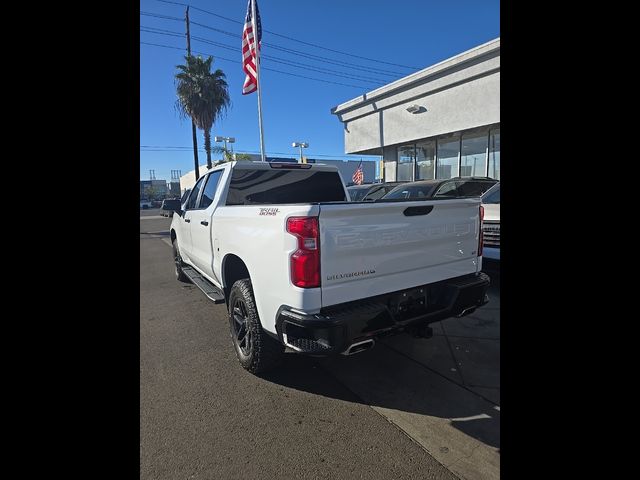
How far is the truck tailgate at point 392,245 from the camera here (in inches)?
94.2

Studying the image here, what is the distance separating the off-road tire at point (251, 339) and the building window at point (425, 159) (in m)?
13.7

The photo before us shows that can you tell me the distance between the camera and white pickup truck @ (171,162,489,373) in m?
2.35

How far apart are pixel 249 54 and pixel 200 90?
8924mm

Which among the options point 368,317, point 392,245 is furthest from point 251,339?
point 392,245

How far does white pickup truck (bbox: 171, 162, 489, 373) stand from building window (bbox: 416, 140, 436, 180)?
12808 mm
